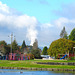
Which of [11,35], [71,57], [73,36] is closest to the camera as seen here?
[71,57]

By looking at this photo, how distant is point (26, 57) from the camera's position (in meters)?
84.3

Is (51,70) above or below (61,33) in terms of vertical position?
below

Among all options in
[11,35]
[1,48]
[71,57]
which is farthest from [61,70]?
[1,48]

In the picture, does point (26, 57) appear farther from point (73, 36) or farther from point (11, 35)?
point (73, 36)

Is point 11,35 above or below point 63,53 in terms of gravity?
above

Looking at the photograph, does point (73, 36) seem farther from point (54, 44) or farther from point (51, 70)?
point (51, 70)

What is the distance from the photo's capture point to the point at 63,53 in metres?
81.4

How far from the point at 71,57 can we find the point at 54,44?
867 centimetres

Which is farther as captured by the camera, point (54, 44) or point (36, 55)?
point (36, 55)

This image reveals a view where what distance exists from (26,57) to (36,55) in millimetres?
6425

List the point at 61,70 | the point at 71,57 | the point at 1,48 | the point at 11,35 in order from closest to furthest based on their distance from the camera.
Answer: the point at 61,70 → the point at 71,57 → the point at 11,35 → the point at 1,48

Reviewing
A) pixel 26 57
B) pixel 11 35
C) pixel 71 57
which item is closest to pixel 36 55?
pixel 26 57

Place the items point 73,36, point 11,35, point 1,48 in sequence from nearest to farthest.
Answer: point 11,35 → point 1,48 → point 73,36

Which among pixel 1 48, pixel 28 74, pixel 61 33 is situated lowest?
pixel 28 74
